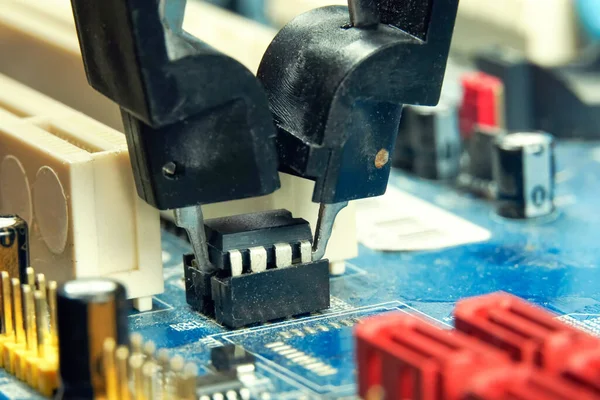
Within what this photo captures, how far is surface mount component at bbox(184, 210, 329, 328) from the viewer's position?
7.53 feet

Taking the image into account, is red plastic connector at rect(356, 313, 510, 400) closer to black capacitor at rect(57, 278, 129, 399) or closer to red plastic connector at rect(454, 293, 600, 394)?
red plastic connector at rect(454, 293, 600, 394)

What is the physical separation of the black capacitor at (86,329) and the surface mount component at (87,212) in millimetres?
431

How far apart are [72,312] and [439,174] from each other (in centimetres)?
166

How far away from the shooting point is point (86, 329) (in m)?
1.88

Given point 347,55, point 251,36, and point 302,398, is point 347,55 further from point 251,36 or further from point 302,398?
point 251,36

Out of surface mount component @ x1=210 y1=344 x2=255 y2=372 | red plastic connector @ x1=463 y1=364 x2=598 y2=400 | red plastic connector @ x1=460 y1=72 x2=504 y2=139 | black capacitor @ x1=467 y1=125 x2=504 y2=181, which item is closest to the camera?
red plastic connector @ x1=463 y1=364 x2=598 y2=400

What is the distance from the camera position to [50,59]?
3.00 metres

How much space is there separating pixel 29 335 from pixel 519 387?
889 millimetres

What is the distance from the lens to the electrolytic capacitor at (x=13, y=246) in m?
2.28

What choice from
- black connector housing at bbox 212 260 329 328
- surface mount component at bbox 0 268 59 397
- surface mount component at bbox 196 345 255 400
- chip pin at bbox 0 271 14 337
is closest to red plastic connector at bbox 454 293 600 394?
surface mount component at bbox 196 345 255 400

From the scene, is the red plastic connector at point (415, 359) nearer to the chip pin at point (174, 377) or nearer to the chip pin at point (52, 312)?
the chip pin at point (174, 377)

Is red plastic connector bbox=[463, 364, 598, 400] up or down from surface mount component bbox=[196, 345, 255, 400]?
up

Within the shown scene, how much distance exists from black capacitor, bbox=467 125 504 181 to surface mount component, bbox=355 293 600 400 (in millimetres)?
1282

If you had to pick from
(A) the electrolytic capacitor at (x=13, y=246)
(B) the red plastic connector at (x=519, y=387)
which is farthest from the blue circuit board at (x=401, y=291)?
(B) the red plastic connector at (x=519, y=387)
